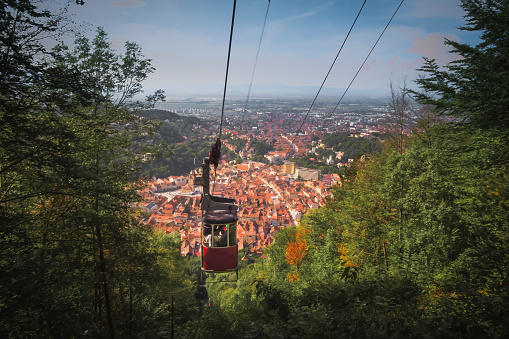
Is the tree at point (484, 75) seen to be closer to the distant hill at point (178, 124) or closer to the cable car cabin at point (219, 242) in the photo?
the cable car cabin at point (219, 242)

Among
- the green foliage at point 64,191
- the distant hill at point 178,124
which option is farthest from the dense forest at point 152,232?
the distant hill at point 178,124

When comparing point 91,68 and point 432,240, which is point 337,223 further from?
point 91,68

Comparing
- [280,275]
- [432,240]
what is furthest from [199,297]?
[432,240]

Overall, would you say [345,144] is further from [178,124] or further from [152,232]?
[152,232]

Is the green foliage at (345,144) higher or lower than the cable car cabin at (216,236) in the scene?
lower

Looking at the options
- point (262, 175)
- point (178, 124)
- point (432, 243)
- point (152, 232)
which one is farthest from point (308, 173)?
point (152, 232)

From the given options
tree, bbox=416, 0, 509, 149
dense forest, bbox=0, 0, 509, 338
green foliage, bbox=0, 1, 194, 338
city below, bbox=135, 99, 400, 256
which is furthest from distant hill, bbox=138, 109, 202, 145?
tree, bbox=416, 0, 509, 149

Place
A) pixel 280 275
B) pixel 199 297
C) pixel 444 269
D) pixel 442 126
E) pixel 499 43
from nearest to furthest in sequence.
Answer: pixel 499 43 → pixel 444 269 → pixel 442 126 → pixel 280 275 → pixel 199 297
